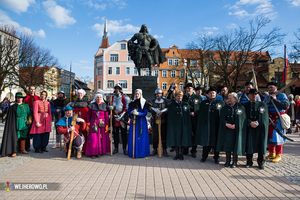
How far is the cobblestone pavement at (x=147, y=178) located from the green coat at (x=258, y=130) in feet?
1.77

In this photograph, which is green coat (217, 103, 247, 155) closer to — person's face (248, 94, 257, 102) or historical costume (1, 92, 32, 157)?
person's face (248, 94, 257, 102)

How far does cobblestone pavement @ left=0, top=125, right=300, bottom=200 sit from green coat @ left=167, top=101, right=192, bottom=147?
553 mm

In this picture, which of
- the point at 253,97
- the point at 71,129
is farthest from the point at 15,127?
the point at 253,97

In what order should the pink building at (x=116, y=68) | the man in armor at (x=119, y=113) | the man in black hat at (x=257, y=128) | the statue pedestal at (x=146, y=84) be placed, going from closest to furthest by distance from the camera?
the man in black hat at (x=257, y=128)
the man in armor at (x=119, y=113)
the statue pedestal at (x=146, y=84)
the pink building at (x=116, y=68)

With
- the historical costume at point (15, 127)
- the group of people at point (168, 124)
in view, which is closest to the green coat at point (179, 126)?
the group of people at point (168, 124)

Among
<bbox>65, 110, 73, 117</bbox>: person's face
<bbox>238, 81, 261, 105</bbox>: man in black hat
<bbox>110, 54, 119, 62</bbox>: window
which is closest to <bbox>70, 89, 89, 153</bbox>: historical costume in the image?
<bbox>65, 110, 73, 117</bbox>: person's face

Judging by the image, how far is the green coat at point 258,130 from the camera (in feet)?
17.7

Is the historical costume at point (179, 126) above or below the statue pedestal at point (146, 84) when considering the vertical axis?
below

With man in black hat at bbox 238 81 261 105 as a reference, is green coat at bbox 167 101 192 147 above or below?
below

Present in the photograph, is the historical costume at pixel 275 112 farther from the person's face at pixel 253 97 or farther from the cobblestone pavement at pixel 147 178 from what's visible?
the person's face at pixel 253 97

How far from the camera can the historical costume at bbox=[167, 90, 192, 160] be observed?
6.22m

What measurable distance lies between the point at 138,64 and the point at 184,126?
14.1 feet

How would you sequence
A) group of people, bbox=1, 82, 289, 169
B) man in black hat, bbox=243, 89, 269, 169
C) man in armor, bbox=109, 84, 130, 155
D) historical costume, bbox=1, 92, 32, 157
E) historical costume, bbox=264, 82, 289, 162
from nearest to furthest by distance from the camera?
man in black hat, bbox=243, 89, 269, 169 → group of people, bbox=1, 82, 289, 169 → historical costume, bbox=264, 82, 289, 162 → historical costume, bbox=1, 92, 32, 157 → man in armor, bbox=109, 84, 130, 155

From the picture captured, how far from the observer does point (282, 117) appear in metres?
5.88
